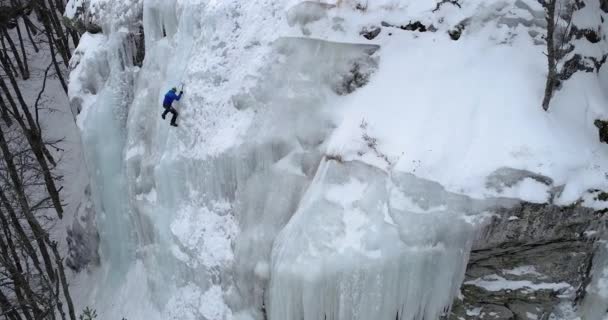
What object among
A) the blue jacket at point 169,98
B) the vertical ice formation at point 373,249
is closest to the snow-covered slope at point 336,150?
the vertical ice formation at point 373,249

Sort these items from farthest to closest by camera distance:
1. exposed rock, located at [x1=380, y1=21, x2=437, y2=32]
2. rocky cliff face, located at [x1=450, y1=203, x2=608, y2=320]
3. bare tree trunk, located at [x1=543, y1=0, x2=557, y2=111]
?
exposed rock, located at [x1=380, y1=21, x2=437, y2=32]
rocky cliff face, located at [x1=450, y1=203, x2=608, y2=320]
bare tree trunk, located at [x1=543, y1=0, x2=557, y2=111]

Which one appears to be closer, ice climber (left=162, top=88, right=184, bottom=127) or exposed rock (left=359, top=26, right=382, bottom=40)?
exposed rock (left=359, top=26, right=382, bottom=40)

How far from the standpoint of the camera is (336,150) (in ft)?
20.0

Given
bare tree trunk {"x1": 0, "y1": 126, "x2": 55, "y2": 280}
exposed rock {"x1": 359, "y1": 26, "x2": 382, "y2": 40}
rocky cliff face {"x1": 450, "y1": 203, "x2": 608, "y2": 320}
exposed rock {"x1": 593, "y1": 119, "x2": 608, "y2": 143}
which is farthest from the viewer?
bare tree trunk {"x1": 0, "y1": 126, "x2": 55, "y2": 280}

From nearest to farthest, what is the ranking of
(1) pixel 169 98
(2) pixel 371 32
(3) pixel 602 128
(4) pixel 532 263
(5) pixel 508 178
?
(5) pixel 508 178, (4) pixel 532 263, (3) pixel 602 128, (2) pixel 371 32, (1) pixel 169 98

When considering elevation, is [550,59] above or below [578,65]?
above

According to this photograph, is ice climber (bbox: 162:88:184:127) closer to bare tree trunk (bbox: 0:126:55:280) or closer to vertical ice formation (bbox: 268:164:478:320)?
bare tree trunk (bbox: 0:126:55:280)

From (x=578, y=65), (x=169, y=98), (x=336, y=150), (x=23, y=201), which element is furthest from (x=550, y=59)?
(x=23, y=201)

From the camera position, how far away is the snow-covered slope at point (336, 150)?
5.33 m

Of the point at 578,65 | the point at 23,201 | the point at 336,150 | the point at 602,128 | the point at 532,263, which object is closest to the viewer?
the point at 532,263

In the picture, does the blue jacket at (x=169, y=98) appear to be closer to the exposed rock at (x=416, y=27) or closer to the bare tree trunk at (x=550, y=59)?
the exposed rock at (x=416, y=27)

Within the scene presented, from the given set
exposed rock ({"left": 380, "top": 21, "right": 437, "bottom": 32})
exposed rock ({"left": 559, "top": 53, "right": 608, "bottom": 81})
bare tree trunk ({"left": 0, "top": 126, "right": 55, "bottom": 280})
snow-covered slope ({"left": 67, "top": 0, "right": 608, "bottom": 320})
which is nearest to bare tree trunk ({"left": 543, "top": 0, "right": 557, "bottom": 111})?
snow-covered slope ({"left": 67, "top": 0, "right": 608, "bottom": 320})

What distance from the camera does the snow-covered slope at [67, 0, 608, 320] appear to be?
5.33 meters

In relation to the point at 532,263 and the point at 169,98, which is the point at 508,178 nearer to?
the point at 532,263
